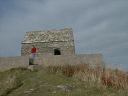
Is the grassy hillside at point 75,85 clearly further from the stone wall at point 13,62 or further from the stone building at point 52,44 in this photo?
the stone building at point 52,44

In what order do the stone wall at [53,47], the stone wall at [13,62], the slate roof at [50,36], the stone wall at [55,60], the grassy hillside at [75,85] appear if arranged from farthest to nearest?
the slate roof at [50,36], the stone wall at [53,47], the stone wall at [13,62], the stone wall at [55,60], the grassy hillside at [75,85]

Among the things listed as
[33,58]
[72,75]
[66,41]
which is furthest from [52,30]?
[72,75]

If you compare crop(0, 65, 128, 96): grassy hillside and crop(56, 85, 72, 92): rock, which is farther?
crop(56, 85, 72, 92): rock

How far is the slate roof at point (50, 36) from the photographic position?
1116 inches

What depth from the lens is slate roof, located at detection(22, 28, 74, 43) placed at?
28358mm

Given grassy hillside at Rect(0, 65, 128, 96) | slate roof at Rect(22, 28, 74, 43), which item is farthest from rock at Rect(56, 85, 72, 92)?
slate roof at Rect(22, 28, 74, 43)

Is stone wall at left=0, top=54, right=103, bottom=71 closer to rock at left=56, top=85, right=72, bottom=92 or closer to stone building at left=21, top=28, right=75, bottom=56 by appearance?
rock at left=56, top=85, right=72, bottom=92

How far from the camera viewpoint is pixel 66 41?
28094mm

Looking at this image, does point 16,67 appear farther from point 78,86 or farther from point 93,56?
point 78,86

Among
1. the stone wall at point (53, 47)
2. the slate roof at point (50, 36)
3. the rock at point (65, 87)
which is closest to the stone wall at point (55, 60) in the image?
the rock at point (65, 87)

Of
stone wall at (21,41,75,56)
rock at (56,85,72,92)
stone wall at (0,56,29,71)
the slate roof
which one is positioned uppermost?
the slate roof

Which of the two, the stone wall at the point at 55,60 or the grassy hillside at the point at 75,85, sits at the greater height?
the stone wall at the point at 55,60

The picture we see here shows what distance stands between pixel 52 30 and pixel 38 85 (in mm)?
19602

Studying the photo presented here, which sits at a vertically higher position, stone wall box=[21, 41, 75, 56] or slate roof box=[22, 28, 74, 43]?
slate roof box=[22, 28, 74, 43]
